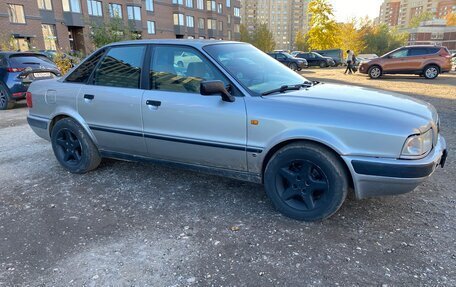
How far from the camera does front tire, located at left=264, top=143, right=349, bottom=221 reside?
2.82 metres

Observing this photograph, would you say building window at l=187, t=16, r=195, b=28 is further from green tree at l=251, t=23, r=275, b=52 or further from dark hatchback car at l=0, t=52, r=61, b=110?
dark hatchback car at l=0, t=52, r=61, b=110

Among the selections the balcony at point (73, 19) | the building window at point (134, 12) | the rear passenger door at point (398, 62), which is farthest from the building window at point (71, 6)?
the rear passenger door at point (398, 62)

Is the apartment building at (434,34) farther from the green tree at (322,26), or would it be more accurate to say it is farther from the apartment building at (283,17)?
the green tree at (322,26)

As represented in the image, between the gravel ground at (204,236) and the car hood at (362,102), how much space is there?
1.00 metres

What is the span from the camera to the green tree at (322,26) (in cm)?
4250

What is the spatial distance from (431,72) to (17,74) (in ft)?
58.4

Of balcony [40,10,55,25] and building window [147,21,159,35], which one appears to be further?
building window [147,21,159,35]

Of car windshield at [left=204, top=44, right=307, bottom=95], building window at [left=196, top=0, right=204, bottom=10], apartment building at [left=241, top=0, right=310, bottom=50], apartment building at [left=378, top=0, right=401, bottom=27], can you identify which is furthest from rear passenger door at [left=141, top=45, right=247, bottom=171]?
apartment building at [left=378, top=0, right=401, bottom=27]

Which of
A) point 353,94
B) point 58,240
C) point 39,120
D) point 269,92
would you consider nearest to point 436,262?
point 353,94

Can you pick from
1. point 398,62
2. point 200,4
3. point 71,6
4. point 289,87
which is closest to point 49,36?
point 71,6

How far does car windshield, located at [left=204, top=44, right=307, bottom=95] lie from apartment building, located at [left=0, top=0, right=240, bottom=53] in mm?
17909

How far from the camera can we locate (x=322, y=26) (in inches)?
1686

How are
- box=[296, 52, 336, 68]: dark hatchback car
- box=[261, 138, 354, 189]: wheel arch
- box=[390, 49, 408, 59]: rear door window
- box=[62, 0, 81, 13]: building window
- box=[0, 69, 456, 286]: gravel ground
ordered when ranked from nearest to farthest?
box=[0, 69, 456, 286]: gravel ground, box=[261, 138, 354, 189]: wheel arch, box=[390, 49, 408, 59]: rear door window, box=[296, 52, 336, 68]: dark hatchback car, box=[62, 0, 81, 13]: building window

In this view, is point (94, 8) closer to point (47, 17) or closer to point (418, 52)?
point (47, 17)
